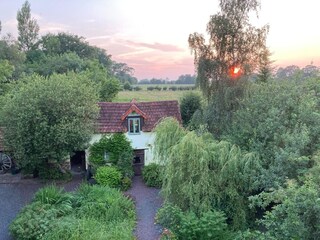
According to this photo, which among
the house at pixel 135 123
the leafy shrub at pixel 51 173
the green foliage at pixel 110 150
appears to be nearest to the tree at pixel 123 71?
the house at pixel 135 123

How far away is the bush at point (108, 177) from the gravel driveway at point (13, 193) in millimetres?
2061

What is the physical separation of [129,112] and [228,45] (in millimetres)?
7922

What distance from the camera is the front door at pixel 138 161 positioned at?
2294 centimetres

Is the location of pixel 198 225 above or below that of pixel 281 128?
below

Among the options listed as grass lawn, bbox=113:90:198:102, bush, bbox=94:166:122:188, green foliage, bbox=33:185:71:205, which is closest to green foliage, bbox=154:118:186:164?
bush, bbox=94:166:122:188

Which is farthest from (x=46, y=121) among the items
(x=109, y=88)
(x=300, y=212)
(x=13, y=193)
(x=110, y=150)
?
(x=109, y=88)

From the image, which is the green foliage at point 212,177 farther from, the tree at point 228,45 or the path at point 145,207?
the tree at point 228,45

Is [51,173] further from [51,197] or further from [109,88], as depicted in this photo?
[109,88]

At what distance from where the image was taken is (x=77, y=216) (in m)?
15.0

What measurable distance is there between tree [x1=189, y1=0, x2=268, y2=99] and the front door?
6782 millimetres

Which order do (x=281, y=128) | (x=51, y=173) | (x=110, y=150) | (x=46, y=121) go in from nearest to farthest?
(x=281, y=128) → (x=46, y=121) → (x=51, y=173) → (x=110, y=150)

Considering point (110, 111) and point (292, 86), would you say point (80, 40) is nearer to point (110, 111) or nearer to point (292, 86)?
point (110, 111)

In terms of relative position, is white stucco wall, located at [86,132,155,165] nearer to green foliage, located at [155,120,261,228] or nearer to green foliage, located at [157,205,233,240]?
green foliage, located at [155,120,261,228]

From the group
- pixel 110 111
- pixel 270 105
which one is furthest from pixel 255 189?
pixel 110 111
